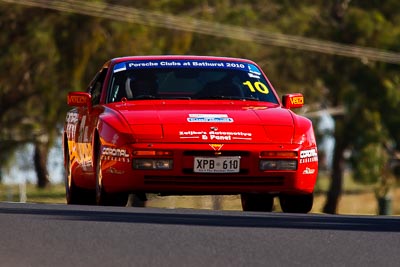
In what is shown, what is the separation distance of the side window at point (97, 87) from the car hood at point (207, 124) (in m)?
1.27

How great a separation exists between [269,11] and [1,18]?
17.3 meters

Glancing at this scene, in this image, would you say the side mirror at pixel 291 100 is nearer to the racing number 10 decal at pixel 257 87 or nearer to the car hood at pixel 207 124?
the racing number 10 decal at pixel 257 87

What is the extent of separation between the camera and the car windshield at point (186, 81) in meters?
14.6

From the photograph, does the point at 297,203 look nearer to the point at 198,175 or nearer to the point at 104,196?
the point at 198,175

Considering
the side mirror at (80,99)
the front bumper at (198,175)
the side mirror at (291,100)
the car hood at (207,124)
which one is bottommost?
the front bumper at (198,175)

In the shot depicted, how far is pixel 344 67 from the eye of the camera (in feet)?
191

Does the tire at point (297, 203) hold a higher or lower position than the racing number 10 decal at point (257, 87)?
lower

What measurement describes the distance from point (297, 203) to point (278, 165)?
0.87 m

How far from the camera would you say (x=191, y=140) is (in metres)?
13.1

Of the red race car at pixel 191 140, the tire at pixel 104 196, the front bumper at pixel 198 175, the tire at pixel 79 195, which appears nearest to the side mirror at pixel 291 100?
the red race car at pixel 191 140

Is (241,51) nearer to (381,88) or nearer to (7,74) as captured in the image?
(381,88)

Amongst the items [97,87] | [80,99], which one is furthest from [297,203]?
[97,87]

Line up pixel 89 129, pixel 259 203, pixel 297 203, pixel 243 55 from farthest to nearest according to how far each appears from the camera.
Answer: pixel 243 55, pixel 259 203, pixel 89 129, pixel 297 203

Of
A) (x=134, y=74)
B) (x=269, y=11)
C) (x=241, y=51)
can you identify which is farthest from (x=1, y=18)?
(x=134, y=74)
